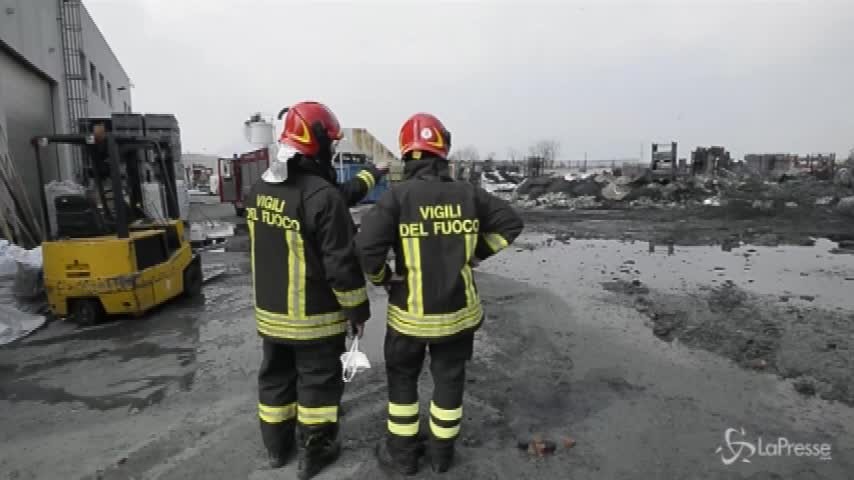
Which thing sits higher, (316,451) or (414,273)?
(414,273)

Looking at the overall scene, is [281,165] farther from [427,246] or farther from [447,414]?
[447,414]

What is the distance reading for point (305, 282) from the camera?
9.17 feet

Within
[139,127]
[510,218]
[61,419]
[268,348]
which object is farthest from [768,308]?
[139,127]

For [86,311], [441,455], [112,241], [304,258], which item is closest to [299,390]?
[304,258]

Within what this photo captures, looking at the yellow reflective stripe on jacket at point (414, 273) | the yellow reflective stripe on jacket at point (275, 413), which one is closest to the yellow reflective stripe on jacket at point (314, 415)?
the yellow reflective stripe on jacket at point (275, 413)

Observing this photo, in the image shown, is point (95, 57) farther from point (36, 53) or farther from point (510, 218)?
point (510, 218)

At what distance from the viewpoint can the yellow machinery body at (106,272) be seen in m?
5.68

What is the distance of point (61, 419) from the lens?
3.84 metres

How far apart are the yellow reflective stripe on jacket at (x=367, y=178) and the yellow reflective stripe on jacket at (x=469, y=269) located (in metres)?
0.80

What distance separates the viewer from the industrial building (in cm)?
976

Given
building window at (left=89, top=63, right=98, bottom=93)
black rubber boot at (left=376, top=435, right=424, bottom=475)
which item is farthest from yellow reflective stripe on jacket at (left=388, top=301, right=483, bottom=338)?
building window at (left=89, top=63, right=98, bottom=93)

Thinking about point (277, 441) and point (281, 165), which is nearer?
point (281, 165)

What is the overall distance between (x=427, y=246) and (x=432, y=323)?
39 centimetres

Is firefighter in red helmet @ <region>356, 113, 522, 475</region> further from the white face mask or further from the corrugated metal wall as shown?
the corrugated metal wall
